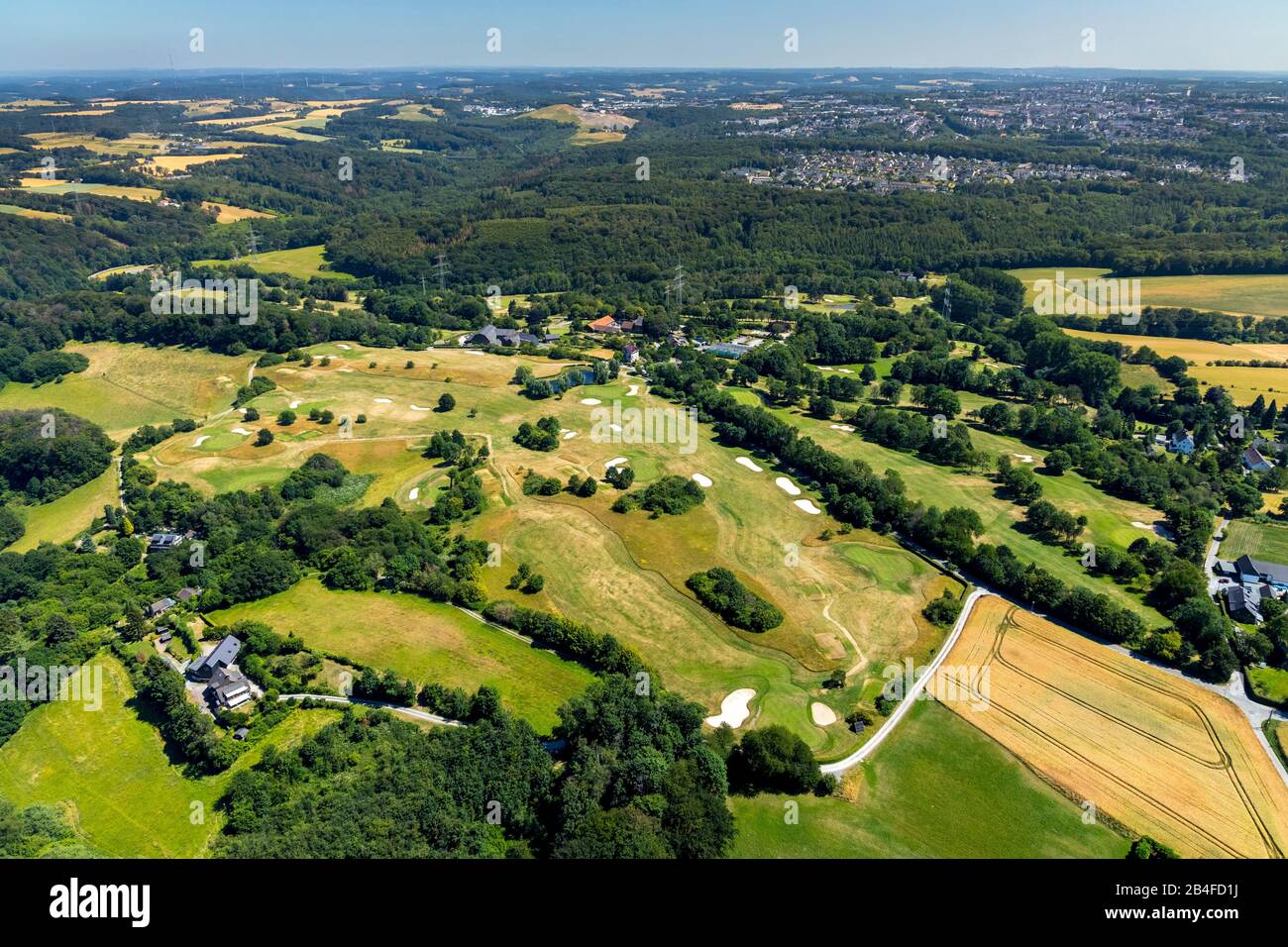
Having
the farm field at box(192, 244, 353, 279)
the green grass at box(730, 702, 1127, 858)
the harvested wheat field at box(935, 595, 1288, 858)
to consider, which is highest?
the farm field at box(192, 244, 353, 279)

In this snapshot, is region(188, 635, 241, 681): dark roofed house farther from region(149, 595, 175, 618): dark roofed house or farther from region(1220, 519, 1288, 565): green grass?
region(1220, 519, 1288, 565): green grass

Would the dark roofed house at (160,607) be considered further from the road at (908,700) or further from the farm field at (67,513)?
the road at (908,700)

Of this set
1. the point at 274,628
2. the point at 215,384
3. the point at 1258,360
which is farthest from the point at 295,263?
the point at 1258,360

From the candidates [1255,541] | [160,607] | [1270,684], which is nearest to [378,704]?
[160,607]

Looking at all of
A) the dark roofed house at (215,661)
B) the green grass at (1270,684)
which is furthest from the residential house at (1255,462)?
the dark roofed house at (215,661)

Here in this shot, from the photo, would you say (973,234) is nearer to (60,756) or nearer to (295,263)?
(295,263)

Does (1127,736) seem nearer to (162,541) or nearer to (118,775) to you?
(118,775)

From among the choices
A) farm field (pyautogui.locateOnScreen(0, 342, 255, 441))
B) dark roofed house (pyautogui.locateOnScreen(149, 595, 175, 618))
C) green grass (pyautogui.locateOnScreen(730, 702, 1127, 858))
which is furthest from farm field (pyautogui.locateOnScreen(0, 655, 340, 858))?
farm field (pyautogui.locateOnScreen(0, 342, 255, 441))
